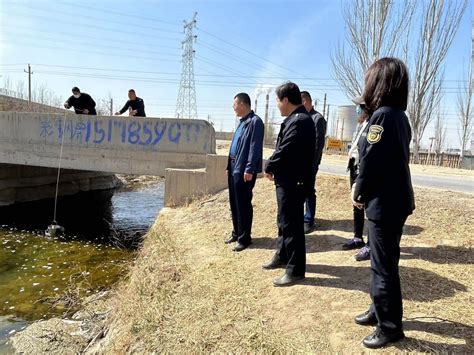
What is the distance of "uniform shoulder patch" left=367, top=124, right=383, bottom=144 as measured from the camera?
2.38 meters

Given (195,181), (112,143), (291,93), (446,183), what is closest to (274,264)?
(291,93)

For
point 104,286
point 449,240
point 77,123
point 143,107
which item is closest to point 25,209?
point 77,123

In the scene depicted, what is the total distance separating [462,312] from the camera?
9.14ft

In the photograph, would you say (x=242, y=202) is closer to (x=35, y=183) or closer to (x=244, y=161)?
(x=244, y=161)

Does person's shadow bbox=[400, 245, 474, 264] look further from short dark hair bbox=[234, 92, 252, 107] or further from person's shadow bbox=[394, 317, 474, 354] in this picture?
short dark hair bbox=[234, 92, 252, 107]

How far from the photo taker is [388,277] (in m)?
2.40

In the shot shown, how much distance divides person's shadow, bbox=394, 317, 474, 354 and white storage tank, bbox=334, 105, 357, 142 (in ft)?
120

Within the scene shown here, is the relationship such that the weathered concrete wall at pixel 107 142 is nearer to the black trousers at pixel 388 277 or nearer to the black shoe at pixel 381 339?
the black trousers at pixel 388 277

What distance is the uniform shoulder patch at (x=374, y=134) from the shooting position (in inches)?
93.6

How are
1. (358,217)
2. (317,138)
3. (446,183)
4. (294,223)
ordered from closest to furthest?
(294,223), (358,217), (317,138), (446,183)

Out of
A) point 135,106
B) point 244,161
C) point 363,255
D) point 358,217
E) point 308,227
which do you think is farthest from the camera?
point 135,106

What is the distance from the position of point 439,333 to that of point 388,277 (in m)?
0.58

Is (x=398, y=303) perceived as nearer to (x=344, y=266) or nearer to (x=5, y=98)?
(x=344, y=266)

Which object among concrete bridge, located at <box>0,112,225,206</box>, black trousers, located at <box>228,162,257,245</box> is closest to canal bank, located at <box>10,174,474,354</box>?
black trousers, located at <box>228,162,257,245</box>
